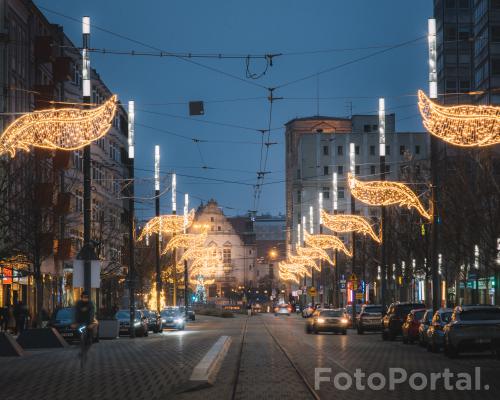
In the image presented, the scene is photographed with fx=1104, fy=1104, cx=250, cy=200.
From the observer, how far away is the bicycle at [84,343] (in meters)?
27.9

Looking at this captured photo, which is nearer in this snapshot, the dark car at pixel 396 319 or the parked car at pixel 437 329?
the parked car at pixel 437 329

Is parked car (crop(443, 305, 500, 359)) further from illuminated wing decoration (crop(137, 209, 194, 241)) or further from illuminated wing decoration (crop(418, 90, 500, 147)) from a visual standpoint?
illuminated wing decoration (crop(137, 209, 194, 241))

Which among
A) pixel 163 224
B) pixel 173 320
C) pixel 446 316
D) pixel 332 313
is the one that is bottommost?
pixel 173 320

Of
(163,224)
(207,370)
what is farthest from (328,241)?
(207,370)

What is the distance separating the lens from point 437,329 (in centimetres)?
3625

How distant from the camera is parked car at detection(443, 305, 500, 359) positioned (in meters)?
31.5

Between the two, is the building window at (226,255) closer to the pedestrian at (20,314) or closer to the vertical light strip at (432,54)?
the pedestrian at (20,314)

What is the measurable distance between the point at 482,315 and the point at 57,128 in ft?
43.8

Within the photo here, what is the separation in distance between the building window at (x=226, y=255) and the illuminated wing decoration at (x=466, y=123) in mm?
162899

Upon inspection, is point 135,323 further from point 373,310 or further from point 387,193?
point 387,193

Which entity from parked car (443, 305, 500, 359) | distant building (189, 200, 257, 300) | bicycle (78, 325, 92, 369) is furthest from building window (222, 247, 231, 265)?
bicycle (78, 325, 92, 369)

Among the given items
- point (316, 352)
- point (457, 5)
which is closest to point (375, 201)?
point (316, 352)

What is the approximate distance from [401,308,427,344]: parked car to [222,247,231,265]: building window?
147761mm

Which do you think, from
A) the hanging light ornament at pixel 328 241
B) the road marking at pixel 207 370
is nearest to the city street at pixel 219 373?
the road marking at pixel 207 370
